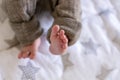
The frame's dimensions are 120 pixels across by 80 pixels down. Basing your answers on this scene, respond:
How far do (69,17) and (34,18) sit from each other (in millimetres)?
104

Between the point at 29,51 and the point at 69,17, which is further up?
Answer: the point at 69,17

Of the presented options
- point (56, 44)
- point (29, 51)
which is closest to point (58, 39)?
point (56, 44)

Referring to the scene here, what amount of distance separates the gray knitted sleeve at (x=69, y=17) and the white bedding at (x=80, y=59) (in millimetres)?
75

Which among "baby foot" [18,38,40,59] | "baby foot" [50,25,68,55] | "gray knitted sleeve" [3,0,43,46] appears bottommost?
"baby foot" [18,38,40,59]

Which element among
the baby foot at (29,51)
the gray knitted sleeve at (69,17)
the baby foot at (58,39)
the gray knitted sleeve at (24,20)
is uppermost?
the gray knitted sleeve at (69,17)

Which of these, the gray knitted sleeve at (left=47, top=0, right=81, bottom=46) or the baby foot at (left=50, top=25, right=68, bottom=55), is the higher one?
the gray knitted sleeve at (left=47, top=0, right=81, bottom=46)

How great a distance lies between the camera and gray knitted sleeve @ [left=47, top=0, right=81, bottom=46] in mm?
703

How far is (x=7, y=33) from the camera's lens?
2.60 ft

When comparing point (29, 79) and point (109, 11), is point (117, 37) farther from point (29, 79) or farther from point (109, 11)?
point (29, 79)

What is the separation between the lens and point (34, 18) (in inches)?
29.8

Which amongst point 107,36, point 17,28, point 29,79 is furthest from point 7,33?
point 107,36

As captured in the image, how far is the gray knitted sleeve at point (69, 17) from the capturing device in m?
0.70

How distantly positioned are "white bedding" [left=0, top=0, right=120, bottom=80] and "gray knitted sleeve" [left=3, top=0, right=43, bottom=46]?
46 mm

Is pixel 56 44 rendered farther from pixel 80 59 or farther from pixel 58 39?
pixel 80 59
